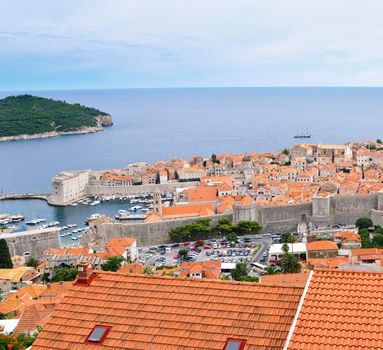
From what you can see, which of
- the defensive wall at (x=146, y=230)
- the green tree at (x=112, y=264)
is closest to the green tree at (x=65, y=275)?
the green tree at (x=112, y=264)

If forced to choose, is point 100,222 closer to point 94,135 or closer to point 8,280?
point 8,280

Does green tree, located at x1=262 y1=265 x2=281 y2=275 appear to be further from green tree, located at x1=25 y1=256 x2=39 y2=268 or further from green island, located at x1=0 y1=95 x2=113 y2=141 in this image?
green island, located at x1=0 y1=95 x2=113 y2=141

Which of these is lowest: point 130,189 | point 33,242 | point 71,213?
point 71,213

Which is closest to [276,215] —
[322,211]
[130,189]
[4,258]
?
[322,211]

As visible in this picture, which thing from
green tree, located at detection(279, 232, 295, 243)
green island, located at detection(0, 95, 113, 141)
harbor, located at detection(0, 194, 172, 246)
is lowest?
harbor, located at detection(0, 194, 172, 246)

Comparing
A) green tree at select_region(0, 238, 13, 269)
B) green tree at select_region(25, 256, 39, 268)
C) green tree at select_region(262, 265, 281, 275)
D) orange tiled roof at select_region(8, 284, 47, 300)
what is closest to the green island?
green tree at select_region(25, 256, 39, 268)

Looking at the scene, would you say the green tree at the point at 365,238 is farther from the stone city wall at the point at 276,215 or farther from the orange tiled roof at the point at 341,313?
the orange tiled roof at the point at 341,313

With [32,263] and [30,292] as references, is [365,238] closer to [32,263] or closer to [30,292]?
[30,292]
